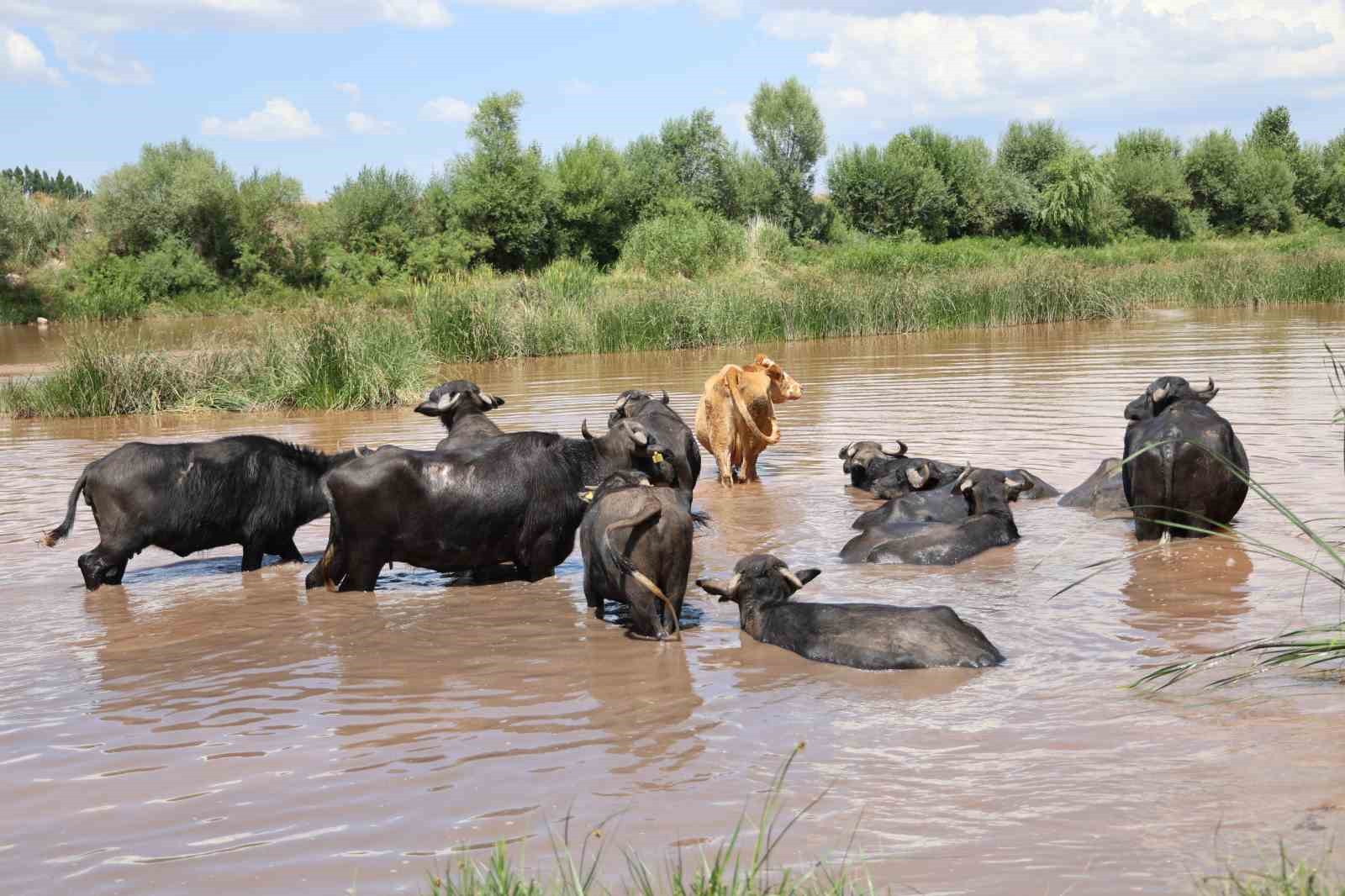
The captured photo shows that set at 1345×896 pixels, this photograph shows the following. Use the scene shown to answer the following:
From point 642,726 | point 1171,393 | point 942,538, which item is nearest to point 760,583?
point 642,726

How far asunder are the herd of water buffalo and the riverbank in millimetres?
10666

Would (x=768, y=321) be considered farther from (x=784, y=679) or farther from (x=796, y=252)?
(x=796, y=252)

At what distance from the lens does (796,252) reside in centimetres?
5928

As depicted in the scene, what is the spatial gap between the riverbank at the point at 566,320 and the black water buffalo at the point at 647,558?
43.2 ft

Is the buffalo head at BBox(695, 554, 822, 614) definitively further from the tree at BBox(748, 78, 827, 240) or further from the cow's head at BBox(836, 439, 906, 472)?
the tree at BBox(748, 78, 827, 240)

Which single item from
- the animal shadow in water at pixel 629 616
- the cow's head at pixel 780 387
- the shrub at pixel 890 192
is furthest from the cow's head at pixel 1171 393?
the shrub at pixel 890 192

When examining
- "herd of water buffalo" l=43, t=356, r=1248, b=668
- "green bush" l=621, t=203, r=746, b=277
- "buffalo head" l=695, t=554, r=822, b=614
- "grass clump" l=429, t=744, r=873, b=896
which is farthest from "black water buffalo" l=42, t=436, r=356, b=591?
"green bush" l=621, t=203, r=746, b=277

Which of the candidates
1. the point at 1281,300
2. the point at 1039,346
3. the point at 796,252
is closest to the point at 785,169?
the point at 796,252

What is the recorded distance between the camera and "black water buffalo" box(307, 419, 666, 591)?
8586mm

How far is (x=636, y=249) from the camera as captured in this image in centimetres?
5734

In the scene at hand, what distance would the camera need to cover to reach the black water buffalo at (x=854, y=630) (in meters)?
6.53

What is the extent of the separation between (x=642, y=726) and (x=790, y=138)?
7575 cm

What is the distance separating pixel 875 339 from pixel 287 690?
24409 millimetres

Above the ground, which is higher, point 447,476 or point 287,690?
point 447,476
